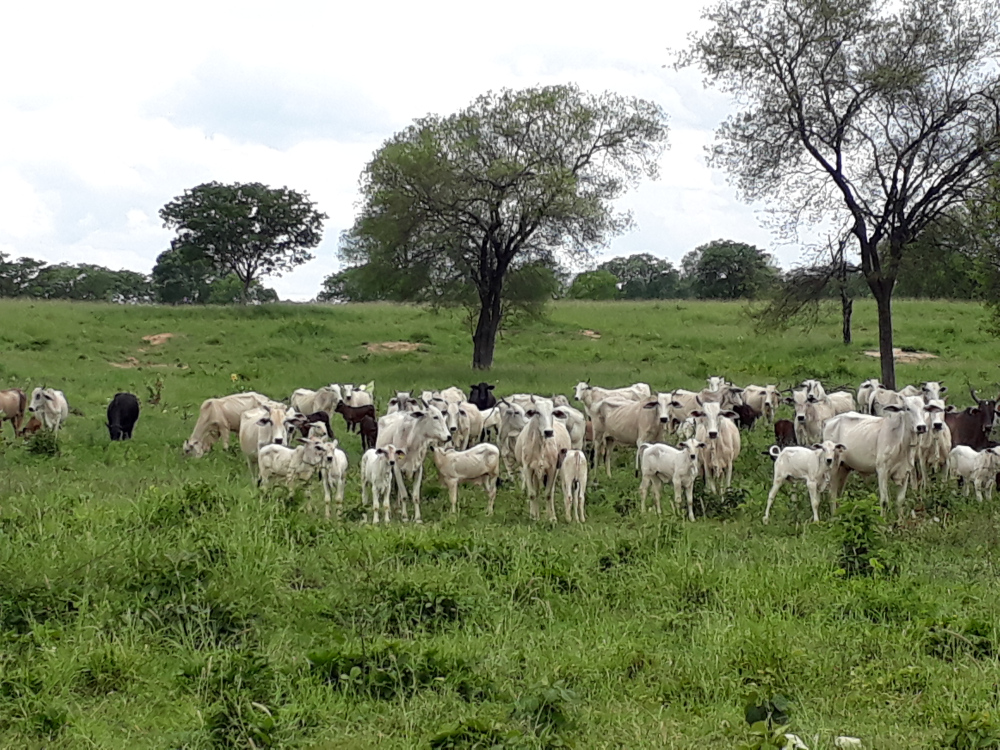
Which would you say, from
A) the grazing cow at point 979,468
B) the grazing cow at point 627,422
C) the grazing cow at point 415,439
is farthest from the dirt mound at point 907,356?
the grazing cow at point 415,439

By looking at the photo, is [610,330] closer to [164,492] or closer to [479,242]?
[479,242]

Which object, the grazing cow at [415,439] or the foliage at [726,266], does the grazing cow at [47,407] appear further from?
the foliage at [726,266]

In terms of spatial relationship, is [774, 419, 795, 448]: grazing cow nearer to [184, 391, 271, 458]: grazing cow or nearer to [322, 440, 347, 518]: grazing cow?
[322, 440, 347, 518]: grazing cow

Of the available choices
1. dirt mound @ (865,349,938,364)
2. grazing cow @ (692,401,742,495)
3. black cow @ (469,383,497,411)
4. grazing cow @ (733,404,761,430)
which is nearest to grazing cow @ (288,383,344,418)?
black cow @ (469,383,497,411)

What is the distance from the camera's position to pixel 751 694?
582cm

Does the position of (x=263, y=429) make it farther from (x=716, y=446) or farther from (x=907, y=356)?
(x=907, y=356)

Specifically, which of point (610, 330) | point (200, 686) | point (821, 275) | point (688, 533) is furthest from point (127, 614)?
point (610, 330)

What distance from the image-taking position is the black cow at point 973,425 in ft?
51.6

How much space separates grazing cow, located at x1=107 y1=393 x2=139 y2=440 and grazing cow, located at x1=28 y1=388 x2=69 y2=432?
1.02 metres

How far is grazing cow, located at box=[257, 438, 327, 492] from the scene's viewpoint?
1266cm

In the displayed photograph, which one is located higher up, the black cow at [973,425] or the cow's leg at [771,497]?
the black cow at [973,425]

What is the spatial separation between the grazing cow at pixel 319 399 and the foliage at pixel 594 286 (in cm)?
5296

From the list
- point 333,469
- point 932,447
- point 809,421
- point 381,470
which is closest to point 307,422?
point 333,469

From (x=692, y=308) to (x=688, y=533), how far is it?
35314 millimetres
